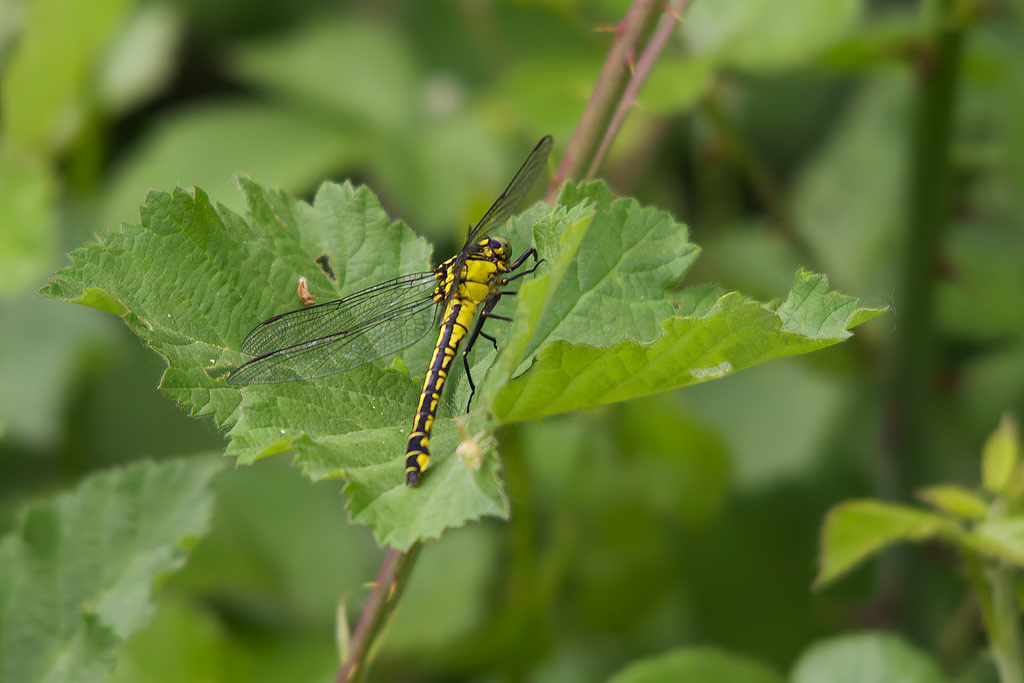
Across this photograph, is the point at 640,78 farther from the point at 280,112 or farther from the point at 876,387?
the point at 280,112

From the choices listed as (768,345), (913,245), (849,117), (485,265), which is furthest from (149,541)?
(849,117)

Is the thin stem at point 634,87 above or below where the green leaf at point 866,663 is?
above

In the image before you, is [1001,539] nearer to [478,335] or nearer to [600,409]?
[478,335]

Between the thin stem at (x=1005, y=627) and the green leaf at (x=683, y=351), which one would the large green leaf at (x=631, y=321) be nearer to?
the green leaf at (x=683, y=351)

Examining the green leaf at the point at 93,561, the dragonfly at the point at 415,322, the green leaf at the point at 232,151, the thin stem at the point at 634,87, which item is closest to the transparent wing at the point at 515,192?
the dragonfly at the point at 415,322

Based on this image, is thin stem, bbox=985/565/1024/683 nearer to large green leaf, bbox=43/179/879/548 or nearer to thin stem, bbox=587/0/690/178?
large green leaf, bbox=43/179/879/548

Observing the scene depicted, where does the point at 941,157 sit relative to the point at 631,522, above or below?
above
